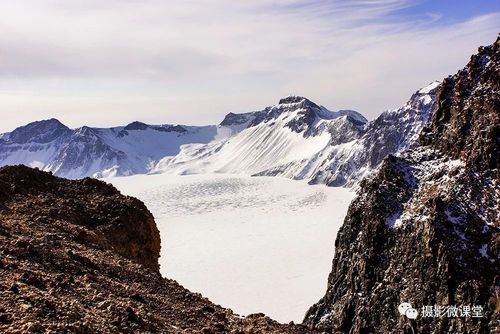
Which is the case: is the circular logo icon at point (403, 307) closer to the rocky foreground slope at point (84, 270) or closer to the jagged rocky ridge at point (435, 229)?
the jagged rocky ridge at point (435, 229)

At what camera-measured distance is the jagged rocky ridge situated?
40719 millimetres

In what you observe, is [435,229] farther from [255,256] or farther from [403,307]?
[255,256]

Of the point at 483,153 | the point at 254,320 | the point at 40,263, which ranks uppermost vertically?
the point at 483,153

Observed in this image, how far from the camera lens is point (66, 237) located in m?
20.5

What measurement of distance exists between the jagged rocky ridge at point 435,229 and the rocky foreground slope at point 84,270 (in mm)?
24210

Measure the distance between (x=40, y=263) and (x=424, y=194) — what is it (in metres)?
39.0

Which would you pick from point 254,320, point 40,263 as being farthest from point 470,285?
point 40,263

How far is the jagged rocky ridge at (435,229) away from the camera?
134ft

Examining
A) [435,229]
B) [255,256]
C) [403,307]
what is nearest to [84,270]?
[403,307]

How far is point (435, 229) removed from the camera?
141ft

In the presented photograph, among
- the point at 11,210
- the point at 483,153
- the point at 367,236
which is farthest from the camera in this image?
the point at 367,236

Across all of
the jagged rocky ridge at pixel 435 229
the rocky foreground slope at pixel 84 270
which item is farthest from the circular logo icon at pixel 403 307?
the rocky foreground slope at pixel 84 270

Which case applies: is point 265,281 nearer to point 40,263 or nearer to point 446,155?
point 446,155

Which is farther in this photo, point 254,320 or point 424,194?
point 424,194
